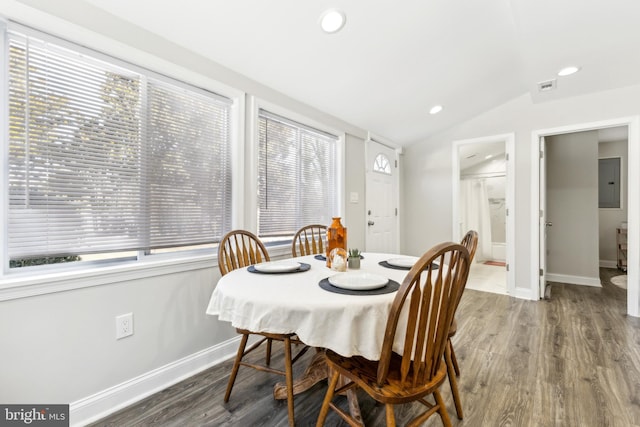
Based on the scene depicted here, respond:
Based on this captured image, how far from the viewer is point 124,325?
5.26ft

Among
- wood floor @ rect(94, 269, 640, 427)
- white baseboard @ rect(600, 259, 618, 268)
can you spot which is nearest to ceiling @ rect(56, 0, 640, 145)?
wood floor @ rect(94, 269, 640, 427)

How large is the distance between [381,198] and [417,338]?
3138 millimetres

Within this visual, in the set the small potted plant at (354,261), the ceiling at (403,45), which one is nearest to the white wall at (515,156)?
the ceiling at (403,45)

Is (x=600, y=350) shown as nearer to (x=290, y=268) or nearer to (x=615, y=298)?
(x=615, y=298)

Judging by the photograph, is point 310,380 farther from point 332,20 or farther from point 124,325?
point 332,20

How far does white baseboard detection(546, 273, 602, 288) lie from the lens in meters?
4.05

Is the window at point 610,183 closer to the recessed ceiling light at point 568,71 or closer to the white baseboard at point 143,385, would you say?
the recessed ceiling light at point 568,71

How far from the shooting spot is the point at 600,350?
220cm


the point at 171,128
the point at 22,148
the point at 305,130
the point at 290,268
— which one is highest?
Result: the point at 305,130

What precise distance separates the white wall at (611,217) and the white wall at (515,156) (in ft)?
9.95

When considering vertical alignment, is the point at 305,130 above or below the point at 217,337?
above

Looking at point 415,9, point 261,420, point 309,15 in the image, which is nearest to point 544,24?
point 415,9

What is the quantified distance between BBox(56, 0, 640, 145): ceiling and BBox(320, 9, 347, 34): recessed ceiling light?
0.13ft

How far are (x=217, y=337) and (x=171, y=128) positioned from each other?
1.45 m
